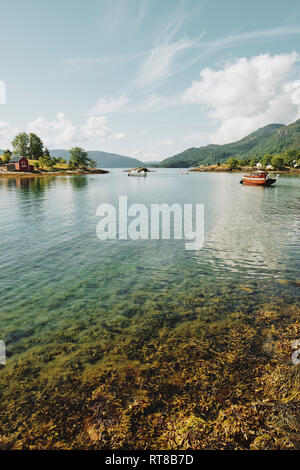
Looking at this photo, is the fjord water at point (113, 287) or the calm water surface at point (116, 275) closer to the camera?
the fjord water at point (113, 287)

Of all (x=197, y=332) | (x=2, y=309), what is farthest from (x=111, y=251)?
(x=197, y=332)

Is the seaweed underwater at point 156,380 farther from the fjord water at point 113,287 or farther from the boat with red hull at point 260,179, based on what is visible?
the boat with red hull at point 260,179

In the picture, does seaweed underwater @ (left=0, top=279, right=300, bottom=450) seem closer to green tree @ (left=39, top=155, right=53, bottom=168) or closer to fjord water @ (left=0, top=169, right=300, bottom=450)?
fjord water @ (left=0, top=169, right=300, bottom=450)

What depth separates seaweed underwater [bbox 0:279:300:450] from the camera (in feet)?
23.0

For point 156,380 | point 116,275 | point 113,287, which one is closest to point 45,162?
point 116,275

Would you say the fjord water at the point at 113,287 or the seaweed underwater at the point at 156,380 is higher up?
the fjord water at the point at 113,287

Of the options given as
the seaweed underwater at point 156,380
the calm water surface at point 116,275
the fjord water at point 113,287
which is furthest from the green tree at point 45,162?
the seaweed underwater at point 156,380

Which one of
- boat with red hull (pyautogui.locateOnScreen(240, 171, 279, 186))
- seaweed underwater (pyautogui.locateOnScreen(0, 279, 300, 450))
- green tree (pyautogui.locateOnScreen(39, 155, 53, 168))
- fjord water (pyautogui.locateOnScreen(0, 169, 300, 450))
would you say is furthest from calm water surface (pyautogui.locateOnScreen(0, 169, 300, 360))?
green tree (pyautogui.locateOnScreen(39, 155, 53, 168))

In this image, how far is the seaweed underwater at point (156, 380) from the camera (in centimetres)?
702

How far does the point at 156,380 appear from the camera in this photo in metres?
9.01

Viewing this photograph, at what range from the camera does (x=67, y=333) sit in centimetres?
1209

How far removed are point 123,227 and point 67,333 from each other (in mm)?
24753

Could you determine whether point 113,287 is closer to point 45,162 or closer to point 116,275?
point 116,275
